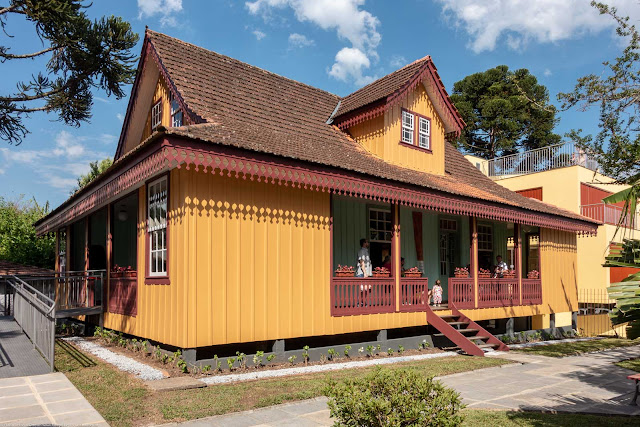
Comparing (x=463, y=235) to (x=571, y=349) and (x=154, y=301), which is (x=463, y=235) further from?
(x=154, y=301)

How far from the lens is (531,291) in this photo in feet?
56.9

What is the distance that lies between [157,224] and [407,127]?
343 inches

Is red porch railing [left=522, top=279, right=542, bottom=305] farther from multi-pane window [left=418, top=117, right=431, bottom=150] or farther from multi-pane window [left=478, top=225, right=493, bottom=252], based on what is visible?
multi-pane window [left=418, top=117, right=431, bottom=150]

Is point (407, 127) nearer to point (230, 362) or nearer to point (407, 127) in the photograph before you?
point (407, 127)

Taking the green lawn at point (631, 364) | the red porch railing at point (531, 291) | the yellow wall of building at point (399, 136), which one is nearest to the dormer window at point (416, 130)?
the yellow wall of building at point (399, 136)

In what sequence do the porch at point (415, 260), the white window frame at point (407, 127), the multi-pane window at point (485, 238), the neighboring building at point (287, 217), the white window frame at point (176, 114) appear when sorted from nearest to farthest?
the neighboring building at point (287, 217) < the porch at point (415, 260) < the white window frame at point (176, 114) < the white window frame at point (407, 127) < the multi-pane window at point (485, 238)

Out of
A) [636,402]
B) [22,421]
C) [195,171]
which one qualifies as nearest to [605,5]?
[636,402]

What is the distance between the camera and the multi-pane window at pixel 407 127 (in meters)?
16.0

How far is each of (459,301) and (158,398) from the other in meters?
9.58

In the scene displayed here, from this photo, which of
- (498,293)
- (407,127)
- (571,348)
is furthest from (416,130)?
(571,348)

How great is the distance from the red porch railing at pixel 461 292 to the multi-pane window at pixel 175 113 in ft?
27.6

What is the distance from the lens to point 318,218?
11398 millimetres

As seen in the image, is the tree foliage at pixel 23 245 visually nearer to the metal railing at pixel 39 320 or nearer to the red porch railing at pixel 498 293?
the metal railing at pixel 39 320

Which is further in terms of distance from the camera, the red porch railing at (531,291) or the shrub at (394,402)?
the red porch railing at (531,291)
